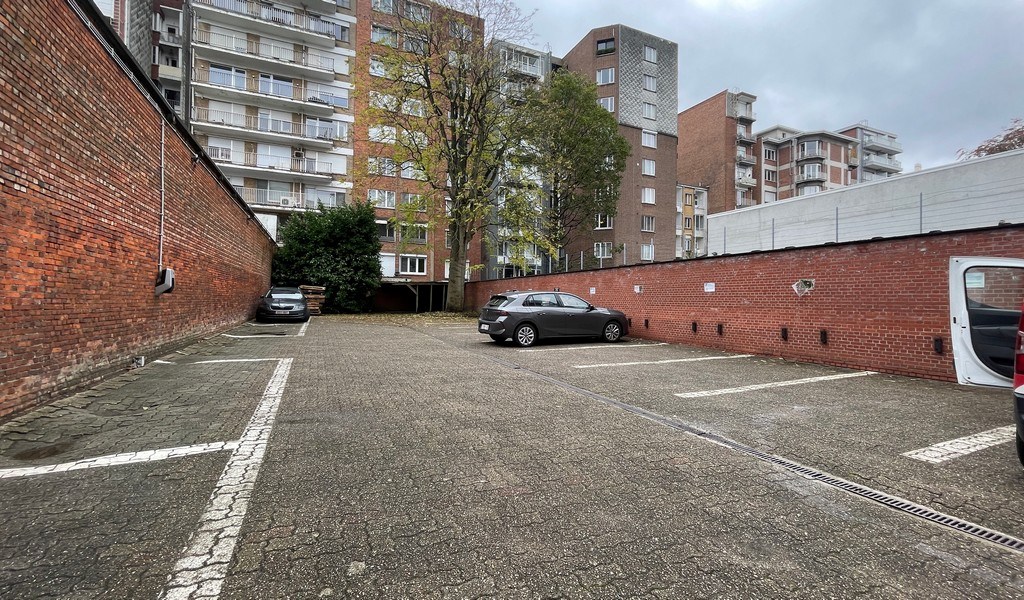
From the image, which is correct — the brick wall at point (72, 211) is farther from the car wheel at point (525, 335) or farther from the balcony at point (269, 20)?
the balcony at point (269, 20)

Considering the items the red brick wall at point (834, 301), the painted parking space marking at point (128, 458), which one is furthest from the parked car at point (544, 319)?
the painted parking space marking at point (128, 458)

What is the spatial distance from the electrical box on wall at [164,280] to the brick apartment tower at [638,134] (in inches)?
1309

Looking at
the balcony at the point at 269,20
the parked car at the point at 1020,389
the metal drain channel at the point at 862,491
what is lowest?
the metal drain channel at the point at 862,491

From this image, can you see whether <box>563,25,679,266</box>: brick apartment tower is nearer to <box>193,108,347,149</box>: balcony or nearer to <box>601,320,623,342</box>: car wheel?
<box>193,108,347,149</box>: balcony

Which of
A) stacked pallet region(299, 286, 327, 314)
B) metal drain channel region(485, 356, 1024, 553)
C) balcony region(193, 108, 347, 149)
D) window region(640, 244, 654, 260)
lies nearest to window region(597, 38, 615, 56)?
window region(640, 244, 654, 260)

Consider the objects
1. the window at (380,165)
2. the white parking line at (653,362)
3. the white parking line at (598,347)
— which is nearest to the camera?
the white parking line at (653,362)

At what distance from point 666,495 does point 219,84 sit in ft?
131

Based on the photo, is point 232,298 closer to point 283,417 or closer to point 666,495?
point 283,417

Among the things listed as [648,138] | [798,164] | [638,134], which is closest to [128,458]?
[638,134]

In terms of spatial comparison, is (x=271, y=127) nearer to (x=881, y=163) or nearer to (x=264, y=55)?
(x=264, y=55)

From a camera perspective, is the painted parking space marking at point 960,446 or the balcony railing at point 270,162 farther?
the balcony railing at point 270,162

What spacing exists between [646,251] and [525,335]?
31856mm

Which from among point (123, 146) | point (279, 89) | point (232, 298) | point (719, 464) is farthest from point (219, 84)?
point (719, 464)

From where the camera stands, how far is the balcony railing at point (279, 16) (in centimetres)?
3303
